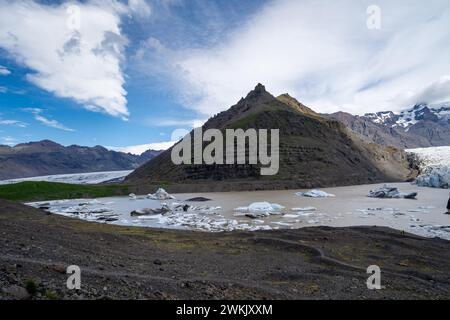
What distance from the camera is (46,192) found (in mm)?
93250

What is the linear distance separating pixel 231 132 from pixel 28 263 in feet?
569

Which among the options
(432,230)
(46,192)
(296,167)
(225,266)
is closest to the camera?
(225,266)

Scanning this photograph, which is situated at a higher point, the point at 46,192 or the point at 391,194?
the point at 391,194

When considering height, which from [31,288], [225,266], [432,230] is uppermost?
[31,288]

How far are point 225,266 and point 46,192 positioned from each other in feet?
301

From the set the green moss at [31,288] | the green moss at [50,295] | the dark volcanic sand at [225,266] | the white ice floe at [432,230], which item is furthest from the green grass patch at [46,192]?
the white ice floe at [432,230]

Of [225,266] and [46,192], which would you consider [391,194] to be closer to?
[225,266]

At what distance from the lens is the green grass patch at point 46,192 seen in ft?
281

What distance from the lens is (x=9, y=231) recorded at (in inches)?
691

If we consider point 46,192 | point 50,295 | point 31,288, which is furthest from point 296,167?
point 31,288

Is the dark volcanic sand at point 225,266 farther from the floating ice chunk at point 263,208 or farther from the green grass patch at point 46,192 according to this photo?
the green grass patch at point 46,192

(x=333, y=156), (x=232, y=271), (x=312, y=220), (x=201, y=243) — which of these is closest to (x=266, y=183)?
(x=333, y=156)

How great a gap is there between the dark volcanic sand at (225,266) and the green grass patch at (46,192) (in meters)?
75.2

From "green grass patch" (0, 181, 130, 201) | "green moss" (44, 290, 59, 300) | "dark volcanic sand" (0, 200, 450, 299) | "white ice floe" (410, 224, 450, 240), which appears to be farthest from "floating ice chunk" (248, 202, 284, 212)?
"green grass patch" (0, 181, 130, 201)
